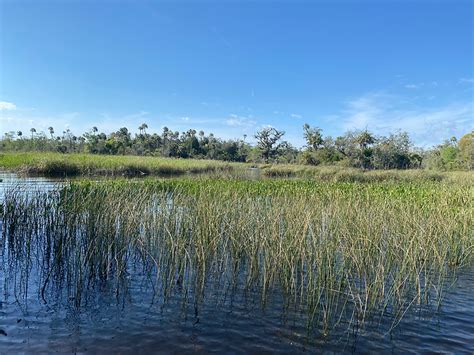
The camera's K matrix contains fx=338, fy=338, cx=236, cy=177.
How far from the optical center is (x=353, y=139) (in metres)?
51.6

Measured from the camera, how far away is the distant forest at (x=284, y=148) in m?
45.0

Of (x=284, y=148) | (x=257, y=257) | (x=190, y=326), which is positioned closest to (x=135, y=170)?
(x=257, y=257)

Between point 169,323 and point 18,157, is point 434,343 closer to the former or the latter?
point 169,323

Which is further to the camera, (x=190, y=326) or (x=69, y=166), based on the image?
(x=69, y=166)

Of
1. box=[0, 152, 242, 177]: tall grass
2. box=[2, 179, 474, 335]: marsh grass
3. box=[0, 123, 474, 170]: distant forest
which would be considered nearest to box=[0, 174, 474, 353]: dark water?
box=[2, 179, 474, 335]: marsh grass

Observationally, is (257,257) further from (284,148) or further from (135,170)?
(284,148)

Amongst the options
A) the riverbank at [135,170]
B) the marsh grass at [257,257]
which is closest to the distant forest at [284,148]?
the riverbank at [135,170]

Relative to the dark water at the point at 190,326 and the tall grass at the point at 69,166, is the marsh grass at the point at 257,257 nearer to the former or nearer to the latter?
the dark water at the point at 190,326

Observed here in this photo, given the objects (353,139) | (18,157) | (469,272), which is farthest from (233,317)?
(353,139)

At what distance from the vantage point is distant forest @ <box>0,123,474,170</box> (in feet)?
148

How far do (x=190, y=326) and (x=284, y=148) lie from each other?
6902 centimetres

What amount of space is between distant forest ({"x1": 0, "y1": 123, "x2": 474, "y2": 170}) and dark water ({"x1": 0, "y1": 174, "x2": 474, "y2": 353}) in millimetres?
36842

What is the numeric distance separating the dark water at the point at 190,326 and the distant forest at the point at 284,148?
36.8 m

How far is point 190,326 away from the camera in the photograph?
423cm
